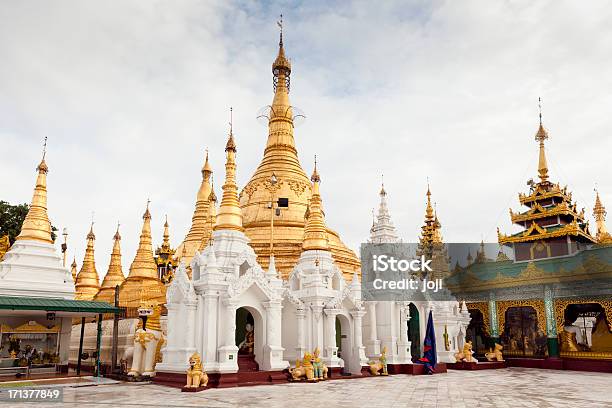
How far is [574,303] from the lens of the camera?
2912 cm

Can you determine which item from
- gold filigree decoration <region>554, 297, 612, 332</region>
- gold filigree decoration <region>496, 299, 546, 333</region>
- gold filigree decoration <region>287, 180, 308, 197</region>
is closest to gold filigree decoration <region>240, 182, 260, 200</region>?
gold filigree decoration <region>287, 180, 308, 197</region>

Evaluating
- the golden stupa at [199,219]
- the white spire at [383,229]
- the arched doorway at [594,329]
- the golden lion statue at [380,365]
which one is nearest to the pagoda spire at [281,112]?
the golden stupa at [199,219]

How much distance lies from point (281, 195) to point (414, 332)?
1144cm

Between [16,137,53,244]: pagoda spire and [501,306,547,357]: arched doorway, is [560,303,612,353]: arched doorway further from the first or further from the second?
[16,137,53,244]: pagoda spire

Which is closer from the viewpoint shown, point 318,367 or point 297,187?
point 318,367

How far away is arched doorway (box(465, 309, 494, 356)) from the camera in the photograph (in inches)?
1321

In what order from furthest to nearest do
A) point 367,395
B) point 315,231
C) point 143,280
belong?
point 143,280, point 315,231, point 367,395

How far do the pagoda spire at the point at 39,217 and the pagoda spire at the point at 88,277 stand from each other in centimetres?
1179

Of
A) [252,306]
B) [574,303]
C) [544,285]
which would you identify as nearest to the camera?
[252,306]

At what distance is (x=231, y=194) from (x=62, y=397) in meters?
10.7

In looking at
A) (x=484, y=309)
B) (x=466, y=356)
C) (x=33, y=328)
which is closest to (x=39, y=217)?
(x=33, y=328)

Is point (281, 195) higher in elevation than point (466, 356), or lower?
higher

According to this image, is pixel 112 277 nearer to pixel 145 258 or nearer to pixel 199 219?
pixel 145 258

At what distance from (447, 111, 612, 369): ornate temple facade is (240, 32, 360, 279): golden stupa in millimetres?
8974
